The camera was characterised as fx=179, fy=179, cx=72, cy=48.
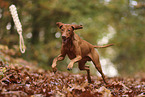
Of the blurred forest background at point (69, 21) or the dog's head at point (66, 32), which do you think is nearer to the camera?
the dog's head at point (66, 32)

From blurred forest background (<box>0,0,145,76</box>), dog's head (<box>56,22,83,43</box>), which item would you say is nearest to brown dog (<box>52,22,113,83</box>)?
dog's head (<box>56,22,83,43</box>)

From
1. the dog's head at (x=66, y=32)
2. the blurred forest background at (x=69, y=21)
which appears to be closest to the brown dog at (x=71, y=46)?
the dog's head at (x=66, y=32)

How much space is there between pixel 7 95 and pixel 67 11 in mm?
9886

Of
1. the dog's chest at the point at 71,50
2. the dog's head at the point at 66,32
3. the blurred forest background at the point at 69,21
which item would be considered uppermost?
the blurred forest background at the point at 69,21

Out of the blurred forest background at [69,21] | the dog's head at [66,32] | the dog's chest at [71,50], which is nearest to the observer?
the dog's head at [66,32]

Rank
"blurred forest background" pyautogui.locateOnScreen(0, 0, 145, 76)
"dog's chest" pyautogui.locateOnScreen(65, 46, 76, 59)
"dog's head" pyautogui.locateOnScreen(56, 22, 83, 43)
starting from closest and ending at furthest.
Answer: "dog's head" pyautogui.locateOnScreen(56, 22, 83, 43) < "dog's chest" pyautogui.locateOnScreen(65, 46, 76, 59) < "blurred forest background" pyautogui.locateOnScreen(0, 0, 145, 76)

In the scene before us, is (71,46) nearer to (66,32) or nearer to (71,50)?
(71,50)

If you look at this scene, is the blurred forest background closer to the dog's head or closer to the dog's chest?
the dog's chest

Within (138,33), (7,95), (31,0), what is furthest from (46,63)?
(7,95)

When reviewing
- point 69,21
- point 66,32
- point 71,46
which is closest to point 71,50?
point 71,46

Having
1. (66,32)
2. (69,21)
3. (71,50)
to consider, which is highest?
(69,21)

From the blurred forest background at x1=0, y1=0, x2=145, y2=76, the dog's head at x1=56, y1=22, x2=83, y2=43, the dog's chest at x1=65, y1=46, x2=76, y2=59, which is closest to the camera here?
the dog's head at x1=56, y1=22, x2=83, y2=43

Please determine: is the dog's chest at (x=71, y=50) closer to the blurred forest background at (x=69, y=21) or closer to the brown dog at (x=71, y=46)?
the brown dog at (x=71, y=46)

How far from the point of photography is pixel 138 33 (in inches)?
516
